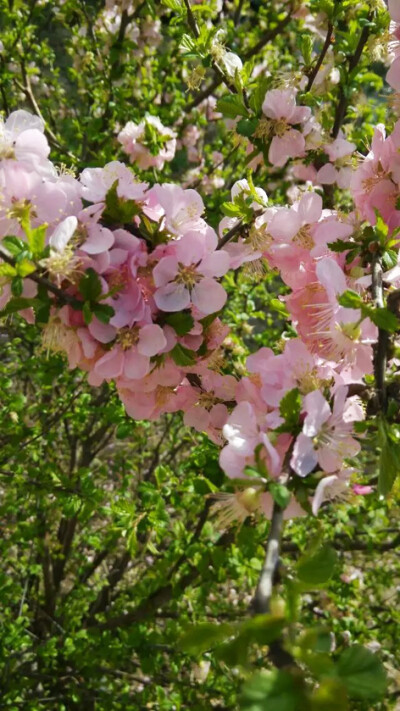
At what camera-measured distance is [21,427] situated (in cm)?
227

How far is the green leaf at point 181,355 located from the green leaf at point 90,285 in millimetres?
200

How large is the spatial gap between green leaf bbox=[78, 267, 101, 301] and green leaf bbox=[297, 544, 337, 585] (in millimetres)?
553

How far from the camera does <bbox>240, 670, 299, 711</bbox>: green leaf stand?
543 mm

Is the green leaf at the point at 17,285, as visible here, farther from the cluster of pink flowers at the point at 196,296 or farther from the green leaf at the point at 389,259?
the green leaf at the point at 389,259

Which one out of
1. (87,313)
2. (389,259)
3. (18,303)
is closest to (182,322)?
(87,313)

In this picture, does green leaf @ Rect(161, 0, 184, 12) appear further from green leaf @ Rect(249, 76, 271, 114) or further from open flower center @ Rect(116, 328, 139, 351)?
open flower center @ Rect(116, 328, 139, 351)

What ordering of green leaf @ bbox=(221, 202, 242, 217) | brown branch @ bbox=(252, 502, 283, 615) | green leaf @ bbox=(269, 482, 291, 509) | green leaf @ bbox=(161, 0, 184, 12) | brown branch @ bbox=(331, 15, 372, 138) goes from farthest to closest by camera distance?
brown branch @ bbox=(331, 15, 372, 138), green leaf @ bbox=(161, 0, 184, 12), green leaf @ bbox=(221, 202, 242, 217), green leaf @ bbox=(269, 482, 291, 509), brown branch @ bbox=(252, 502, 283, 615)

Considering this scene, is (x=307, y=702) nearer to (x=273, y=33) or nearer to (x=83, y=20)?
(x=273, y=33)

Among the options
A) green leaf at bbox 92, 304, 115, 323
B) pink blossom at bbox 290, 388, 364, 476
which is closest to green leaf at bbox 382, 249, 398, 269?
pink blossom at bbox 290, 388, 364, 476

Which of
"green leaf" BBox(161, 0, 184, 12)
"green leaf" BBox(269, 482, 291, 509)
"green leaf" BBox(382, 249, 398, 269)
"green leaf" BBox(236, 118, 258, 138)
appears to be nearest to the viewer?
"green leaf" BBox(269, 482, 291, 509)

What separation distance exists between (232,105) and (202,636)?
1.21m

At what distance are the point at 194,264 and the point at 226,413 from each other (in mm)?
339

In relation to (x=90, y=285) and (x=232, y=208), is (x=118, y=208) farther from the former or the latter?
(x=232, y=208)

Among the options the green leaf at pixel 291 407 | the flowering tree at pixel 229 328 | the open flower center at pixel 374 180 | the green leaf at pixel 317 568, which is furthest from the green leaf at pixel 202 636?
the open flower center at pixel 374 180
